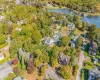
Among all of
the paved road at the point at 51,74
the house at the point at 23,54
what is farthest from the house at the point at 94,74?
the house at the point at 23,54

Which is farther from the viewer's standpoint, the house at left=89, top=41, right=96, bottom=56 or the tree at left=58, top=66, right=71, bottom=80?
the house at left=89, top=41, right=96, bottom=56

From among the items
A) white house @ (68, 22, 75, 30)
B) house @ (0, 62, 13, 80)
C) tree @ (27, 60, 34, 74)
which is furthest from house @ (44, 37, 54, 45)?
house @ (0, 62, 13, 80)

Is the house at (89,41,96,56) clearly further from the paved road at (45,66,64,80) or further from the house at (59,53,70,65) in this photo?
the paved road at (45,66,64,80)

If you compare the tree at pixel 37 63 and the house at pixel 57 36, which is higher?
the tree at pixel 37 63

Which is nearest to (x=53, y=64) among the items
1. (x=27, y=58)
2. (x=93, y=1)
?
(x=27, y=58)

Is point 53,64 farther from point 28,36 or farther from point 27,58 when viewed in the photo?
point 28,36

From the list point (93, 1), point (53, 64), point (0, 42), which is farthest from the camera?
point (93, 1)

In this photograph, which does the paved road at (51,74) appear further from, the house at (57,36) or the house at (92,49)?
the house at (57,36)

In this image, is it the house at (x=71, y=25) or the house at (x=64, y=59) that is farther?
the house at (x=71, y=25)

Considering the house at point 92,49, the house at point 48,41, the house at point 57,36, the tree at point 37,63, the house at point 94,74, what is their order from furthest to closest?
1. the house at point 57,36
2. the house at point 48,41
3. the house at point 92,49
4. the tree at point 37,63
5. the house at point 94,74
